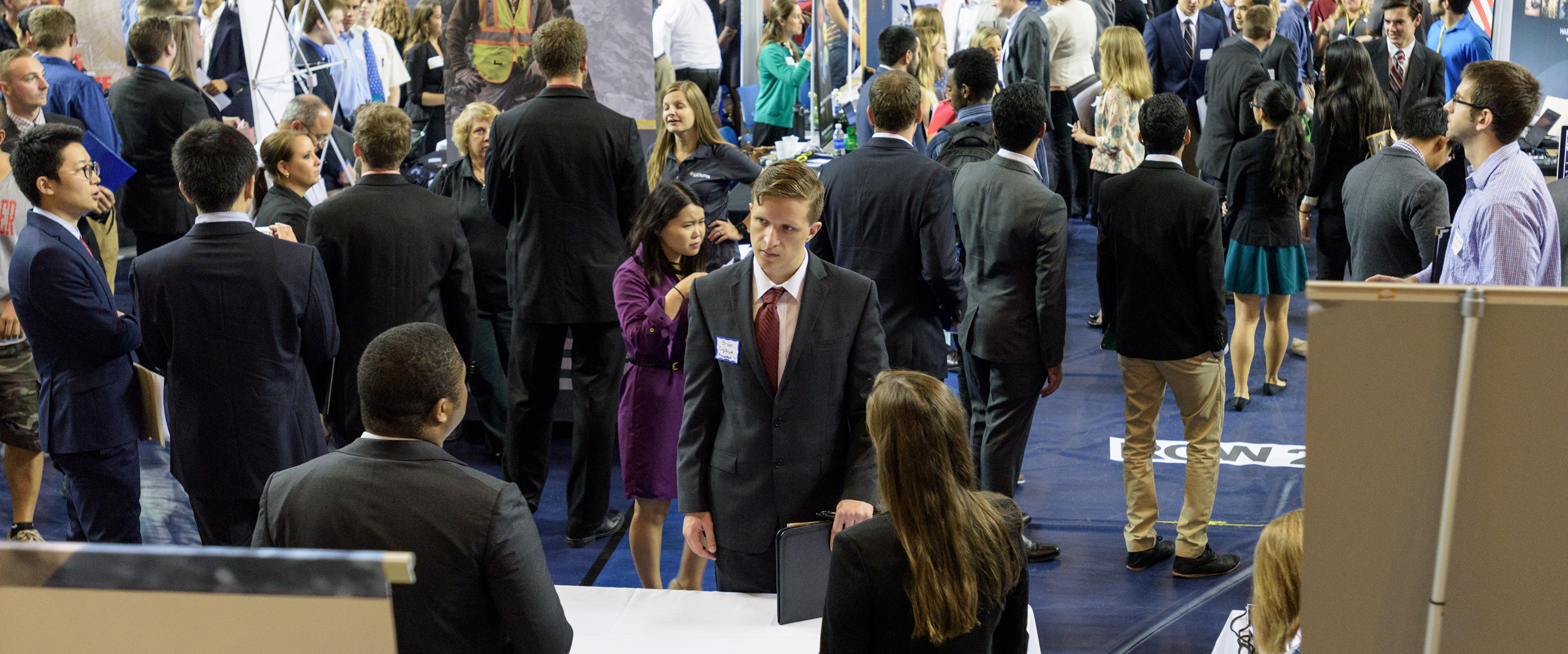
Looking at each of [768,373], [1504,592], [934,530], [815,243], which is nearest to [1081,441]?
[815,243]

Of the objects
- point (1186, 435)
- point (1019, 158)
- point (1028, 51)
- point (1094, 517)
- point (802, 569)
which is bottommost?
point (1094, 517)


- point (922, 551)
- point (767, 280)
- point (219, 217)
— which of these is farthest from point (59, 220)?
point (922, 551)

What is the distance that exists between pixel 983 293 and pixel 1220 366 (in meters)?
0.80

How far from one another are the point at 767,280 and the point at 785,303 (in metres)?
0.06

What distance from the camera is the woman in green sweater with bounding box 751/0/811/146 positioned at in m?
8.47

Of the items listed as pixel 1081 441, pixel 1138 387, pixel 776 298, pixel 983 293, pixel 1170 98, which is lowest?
pixel 1081 441

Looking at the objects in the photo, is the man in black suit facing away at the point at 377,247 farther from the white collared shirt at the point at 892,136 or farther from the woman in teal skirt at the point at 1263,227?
the woman in teal skirt at the point at 1263,227

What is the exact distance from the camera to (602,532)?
4344 millimetres

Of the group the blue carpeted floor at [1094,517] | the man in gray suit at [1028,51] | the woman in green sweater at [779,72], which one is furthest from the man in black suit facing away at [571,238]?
the woman in green sweater at [779,72]

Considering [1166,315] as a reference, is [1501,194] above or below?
above

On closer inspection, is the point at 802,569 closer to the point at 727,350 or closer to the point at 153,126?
the point at 727,350

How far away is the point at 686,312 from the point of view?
3422 millimetres

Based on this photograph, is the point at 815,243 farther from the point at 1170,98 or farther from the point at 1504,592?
the point at 1504,592

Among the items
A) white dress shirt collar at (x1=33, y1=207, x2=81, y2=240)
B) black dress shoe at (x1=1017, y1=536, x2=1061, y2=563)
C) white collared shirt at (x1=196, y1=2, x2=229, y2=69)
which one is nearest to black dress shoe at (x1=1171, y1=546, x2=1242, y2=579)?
black dress shoe at (x1=1017, y1=536, x2=1061, y2=563)
